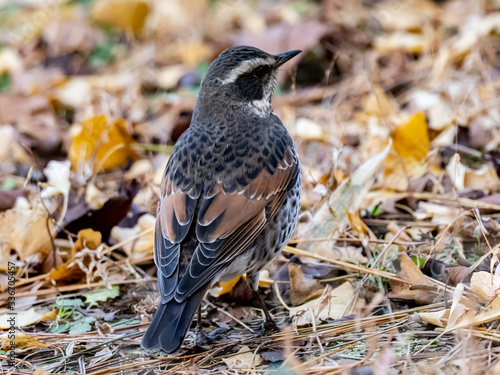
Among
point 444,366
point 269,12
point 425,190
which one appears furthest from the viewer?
point 269,12

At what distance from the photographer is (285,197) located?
13.4 ft

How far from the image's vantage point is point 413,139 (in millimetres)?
5477

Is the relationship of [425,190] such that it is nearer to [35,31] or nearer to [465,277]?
[465,277]

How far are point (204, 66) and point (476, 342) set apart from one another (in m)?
5.69

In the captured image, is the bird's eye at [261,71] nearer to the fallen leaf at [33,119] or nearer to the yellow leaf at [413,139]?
the yellow leaf at [413,139]

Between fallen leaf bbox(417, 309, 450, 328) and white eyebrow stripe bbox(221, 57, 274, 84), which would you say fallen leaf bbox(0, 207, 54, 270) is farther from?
fallen leaf bbox(417, 309, 450, 328)

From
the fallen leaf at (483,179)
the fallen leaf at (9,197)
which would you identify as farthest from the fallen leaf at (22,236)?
the fallen leaf at (483,179)

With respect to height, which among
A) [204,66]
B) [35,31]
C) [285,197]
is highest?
[35,31]

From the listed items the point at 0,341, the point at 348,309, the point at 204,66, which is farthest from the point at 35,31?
the point at 348,309

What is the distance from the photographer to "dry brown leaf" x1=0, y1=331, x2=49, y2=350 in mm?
3887

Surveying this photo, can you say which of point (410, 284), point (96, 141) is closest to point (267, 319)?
point (410, 284)

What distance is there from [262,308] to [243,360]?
51 centimetres

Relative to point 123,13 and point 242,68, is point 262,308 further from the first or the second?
point 123,13

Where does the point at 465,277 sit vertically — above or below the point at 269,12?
below
